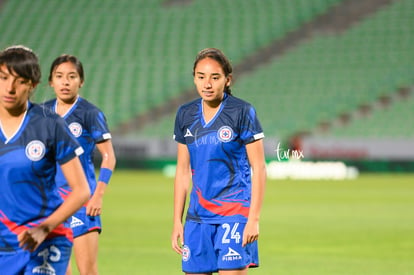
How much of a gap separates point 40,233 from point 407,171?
25858 mm

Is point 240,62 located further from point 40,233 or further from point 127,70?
point 40,233

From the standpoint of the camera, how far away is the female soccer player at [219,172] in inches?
225

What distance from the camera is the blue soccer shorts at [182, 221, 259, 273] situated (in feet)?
18.7

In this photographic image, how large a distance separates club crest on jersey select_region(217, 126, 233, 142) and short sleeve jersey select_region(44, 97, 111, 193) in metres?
1.64

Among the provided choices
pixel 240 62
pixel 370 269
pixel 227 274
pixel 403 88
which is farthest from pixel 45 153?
pixel 240 62

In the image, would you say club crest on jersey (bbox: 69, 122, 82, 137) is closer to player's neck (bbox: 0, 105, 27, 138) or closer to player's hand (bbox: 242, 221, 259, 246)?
player's hand (bbox: 242, 221, 259, 246)

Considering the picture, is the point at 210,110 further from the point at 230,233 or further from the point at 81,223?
the point at 81,223

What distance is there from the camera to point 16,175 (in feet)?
14.0

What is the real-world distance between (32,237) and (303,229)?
1143 centimetres

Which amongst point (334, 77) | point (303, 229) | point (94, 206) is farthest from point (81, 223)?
point (334, 77)

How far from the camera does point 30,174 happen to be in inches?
168

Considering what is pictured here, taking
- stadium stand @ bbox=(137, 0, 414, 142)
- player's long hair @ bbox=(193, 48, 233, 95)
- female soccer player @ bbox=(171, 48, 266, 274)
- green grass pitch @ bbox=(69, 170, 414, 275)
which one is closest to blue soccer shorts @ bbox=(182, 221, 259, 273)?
female soccer player @ bbox=(171, 48, 266, 274)

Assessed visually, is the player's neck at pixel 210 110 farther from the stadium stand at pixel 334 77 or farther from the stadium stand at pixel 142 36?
the stadium stand at pixel 142 36

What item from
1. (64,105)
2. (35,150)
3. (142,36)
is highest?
(142,36)
